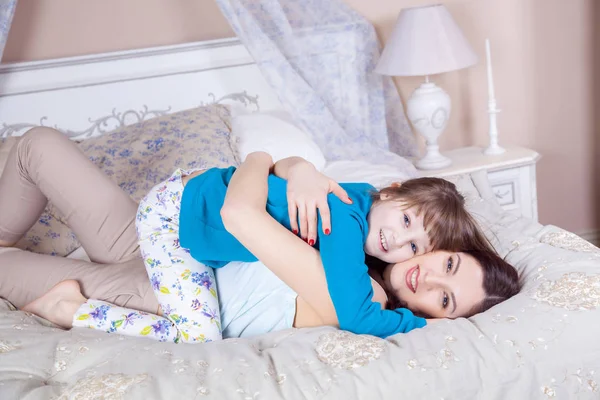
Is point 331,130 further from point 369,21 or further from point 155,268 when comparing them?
point 155,268

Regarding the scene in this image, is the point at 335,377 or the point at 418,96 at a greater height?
the point at 418,96

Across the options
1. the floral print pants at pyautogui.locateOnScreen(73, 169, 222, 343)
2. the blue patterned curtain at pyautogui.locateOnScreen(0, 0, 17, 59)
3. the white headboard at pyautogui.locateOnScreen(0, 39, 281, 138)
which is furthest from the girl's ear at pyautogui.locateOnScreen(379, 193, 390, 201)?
the blue patterned curtain at pyautogui.locateOnScreen(0, 0, 17, 59)

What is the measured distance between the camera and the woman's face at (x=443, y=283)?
5.03ft

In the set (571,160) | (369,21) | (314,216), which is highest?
(369,21)

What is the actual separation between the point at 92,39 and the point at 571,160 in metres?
2.45

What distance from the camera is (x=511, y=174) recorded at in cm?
292

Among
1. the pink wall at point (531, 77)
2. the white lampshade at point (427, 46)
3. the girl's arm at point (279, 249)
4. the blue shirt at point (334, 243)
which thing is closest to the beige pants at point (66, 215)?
the blue shirt at point (334, 243)

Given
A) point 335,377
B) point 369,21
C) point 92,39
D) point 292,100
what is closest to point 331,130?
point 292,100

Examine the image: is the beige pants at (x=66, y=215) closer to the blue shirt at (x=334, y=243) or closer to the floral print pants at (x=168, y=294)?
the floral print pants at (x=168, y=294)

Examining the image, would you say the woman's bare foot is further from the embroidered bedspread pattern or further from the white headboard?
the white headboard

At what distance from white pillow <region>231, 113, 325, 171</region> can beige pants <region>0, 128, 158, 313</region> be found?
2.40 ft

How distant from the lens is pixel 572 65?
10.9 ft

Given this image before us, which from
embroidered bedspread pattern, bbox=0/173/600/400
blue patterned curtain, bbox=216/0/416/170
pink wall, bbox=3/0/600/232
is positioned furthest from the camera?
pink wall, bbox=3/0/600/232

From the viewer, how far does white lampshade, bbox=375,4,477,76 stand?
2711 mm
